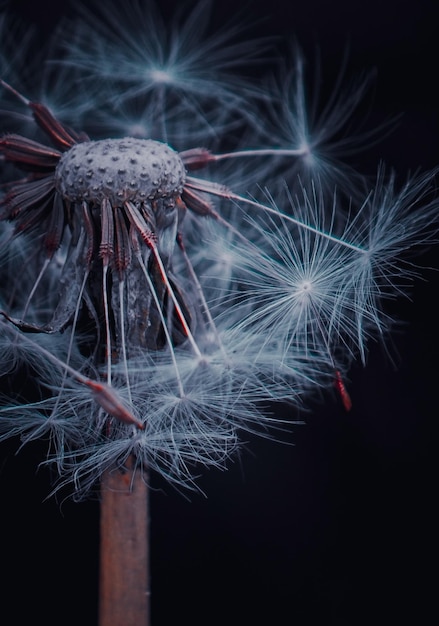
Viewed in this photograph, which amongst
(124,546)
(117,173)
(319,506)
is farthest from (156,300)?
(319,506)

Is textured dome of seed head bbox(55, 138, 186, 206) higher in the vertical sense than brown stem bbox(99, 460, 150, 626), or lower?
higher

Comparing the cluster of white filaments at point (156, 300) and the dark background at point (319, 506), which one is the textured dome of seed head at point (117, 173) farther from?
the dark background at point (319, 506)

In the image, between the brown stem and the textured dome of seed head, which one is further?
the brown stem

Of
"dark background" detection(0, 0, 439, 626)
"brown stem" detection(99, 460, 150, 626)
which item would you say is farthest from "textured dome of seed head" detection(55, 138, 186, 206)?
"dark background" detection(0, 0, 439, 626)

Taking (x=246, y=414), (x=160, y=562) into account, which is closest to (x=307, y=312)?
(x=246, y=414)

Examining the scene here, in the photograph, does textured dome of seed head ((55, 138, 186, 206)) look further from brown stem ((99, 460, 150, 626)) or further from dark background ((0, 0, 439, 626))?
dark background ((0, 0, 439, 626))

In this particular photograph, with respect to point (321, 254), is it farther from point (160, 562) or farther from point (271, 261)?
point (160, 562)

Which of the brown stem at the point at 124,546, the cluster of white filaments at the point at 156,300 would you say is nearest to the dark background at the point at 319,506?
the cluster of white filaments at the point at 156,300
